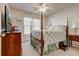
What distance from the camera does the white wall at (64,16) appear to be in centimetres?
255

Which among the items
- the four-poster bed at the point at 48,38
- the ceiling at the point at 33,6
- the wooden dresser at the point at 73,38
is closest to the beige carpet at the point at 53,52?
the four-poster bed at the point at 48,38

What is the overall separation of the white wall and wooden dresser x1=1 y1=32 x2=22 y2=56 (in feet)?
2.70

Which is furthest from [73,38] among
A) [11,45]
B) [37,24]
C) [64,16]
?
[11,45]

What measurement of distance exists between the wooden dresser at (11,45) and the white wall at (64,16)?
0.82 meters

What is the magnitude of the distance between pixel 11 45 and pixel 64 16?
1369 millimetres

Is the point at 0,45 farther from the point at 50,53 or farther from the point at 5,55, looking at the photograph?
the point at 50,53

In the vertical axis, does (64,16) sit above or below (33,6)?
below

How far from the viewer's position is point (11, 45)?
2582 millimetres

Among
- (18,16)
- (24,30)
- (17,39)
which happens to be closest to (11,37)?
(17,39)

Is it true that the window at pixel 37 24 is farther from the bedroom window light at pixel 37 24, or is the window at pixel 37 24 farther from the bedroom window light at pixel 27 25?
the bedroom window light at pixel 27 25

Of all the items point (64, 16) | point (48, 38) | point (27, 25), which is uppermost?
point (64, 16)

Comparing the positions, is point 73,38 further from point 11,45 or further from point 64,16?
point 11,45

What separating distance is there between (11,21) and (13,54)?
74 centimetres

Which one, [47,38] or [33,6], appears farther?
[47,38]
